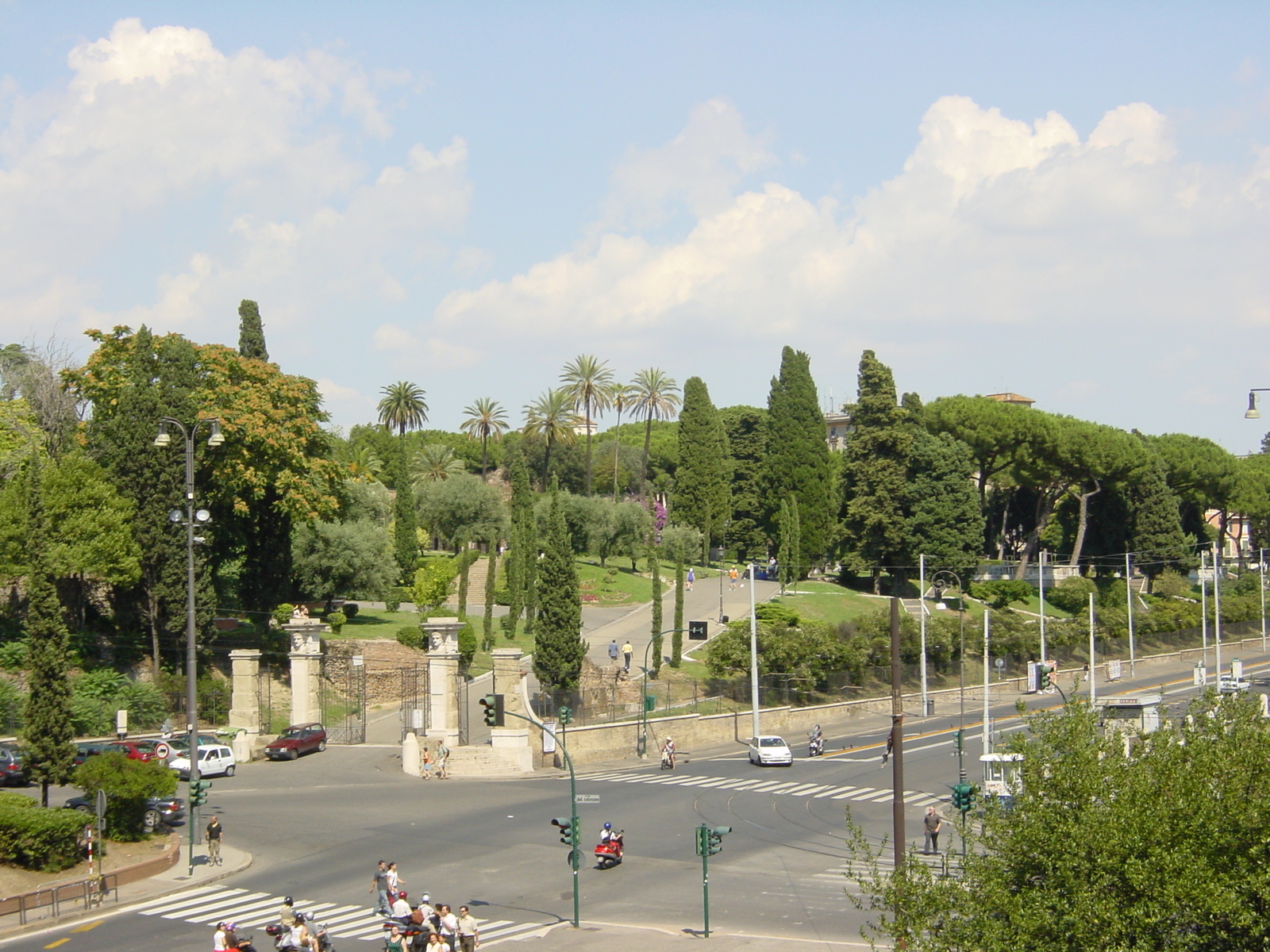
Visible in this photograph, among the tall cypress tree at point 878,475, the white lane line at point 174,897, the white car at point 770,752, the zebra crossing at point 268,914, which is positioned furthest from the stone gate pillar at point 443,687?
the tall cypress tree at point 878,475

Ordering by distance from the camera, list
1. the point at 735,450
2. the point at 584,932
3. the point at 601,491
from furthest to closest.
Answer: the point at 601,491, the point at 735,450, the point at 584,932

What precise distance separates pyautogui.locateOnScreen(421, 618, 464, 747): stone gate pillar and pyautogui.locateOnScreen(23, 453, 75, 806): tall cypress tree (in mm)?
16785

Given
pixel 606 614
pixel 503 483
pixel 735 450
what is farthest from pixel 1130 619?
pixel 503 483

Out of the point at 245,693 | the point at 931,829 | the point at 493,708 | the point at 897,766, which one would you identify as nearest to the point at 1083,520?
the point at 245,693

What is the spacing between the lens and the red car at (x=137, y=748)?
38219 millimetres

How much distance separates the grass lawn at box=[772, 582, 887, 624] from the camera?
79.4m

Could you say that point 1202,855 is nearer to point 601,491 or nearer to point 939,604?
point 939,604

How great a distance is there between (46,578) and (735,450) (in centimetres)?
9342

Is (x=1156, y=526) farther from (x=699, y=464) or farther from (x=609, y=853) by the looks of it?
(x=609, y=853)

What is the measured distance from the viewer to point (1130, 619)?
78188 mm

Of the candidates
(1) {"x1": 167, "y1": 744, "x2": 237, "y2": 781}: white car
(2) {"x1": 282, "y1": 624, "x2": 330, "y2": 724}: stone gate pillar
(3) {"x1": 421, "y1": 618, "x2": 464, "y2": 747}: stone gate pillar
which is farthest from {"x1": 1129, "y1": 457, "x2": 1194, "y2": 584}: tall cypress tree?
(1) {"x1": 167, "y1": 744, "x2": 237, "y2": 781}: white car

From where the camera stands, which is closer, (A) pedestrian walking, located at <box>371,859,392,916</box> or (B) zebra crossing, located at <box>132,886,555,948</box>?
(B) zebra crossing, located at <box>132,886,555,948</box>

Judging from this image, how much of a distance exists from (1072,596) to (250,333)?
62104 millimetres

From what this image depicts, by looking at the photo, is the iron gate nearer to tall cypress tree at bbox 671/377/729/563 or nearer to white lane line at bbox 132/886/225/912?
white lane line at bbox 132/886/225/912
